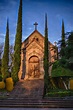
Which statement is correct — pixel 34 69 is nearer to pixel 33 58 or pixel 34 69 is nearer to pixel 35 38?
pixel 33 58

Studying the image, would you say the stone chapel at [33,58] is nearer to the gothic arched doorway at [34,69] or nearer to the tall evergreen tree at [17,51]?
the gothic arched doorway at [34,69]

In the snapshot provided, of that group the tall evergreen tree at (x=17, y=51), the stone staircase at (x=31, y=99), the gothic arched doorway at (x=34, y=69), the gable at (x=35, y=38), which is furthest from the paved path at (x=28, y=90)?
the gable at (x=35, y=38)

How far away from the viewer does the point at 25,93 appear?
1995cm

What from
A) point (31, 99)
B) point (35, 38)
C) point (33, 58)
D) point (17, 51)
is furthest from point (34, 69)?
point (31, 99)

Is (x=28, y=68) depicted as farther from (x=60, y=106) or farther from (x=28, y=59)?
(x=60, y=106)

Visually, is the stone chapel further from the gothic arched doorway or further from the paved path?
the paved path

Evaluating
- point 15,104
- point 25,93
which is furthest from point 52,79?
point 15,104

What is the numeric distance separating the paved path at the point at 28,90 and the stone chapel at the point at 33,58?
3835 millimetres

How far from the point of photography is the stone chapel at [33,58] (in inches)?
1130

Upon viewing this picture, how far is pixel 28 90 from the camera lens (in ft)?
69.1

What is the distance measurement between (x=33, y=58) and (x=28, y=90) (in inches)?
348

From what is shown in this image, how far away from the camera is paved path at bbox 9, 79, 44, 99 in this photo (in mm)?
19219

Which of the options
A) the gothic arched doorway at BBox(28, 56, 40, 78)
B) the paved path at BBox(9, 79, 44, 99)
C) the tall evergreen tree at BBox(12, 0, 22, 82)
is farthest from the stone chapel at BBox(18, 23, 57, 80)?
the tall evergreen tree at BBox(12, 0, 22, 82)

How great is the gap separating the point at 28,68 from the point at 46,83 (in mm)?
5967
